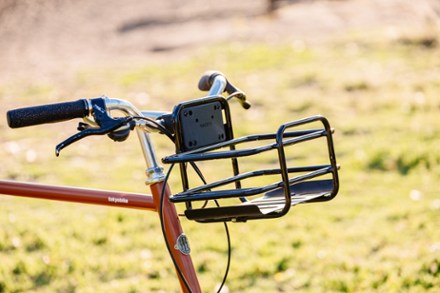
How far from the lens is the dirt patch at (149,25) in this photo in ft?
44.0

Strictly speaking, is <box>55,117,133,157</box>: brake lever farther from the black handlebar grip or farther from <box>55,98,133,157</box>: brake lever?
the black handlebar grip

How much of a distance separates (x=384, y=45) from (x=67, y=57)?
214 inches

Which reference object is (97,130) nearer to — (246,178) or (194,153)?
(194,153)

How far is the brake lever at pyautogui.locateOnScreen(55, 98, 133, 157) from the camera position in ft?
6.84

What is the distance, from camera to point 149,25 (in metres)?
15.6

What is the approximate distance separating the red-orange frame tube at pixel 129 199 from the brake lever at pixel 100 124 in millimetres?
333

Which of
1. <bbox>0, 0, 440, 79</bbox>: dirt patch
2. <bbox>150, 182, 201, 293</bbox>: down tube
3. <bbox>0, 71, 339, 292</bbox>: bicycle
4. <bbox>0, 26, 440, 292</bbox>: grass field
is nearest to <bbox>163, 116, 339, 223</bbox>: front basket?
<bbox>0, 71, 339, 292</bbox>: bicycle

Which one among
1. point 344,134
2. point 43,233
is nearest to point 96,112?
point 43,233

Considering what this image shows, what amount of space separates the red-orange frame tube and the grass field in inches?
77.1

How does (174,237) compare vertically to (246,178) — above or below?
below

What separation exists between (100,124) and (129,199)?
0.46 m

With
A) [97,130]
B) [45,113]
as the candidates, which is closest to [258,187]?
[97,130]

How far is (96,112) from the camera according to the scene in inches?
86.6

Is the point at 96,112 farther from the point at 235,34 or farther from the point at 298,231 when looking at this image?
the point at 235,34
